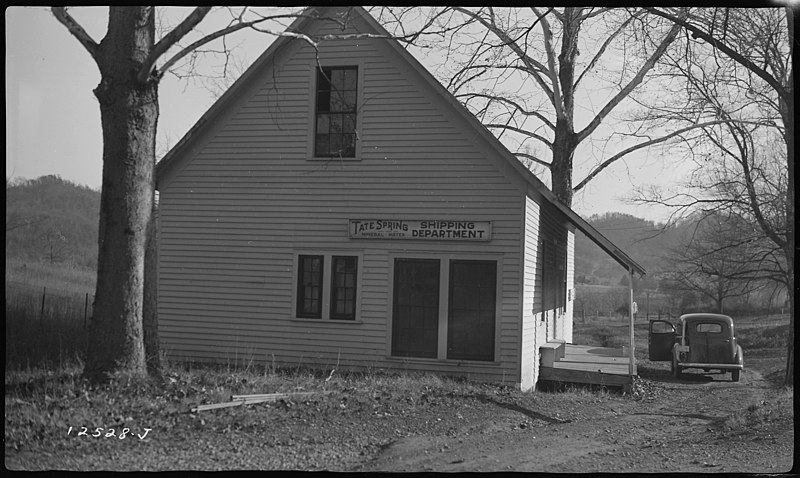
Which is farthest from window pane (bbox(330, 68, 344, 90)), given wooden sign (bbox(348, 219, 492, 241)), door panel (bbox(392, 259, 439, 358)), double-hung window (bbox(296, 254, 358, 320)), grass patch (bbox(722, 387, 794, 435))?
grass patch (bbox(722, 387, 794, 435))

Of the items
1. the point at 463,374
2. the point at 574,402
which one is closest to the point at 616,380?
the point at 574,402

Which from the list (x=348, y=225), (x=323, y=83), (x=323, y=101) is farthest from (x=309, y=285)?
(x=323, y=83)

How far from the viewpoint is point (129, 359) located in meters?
10.3

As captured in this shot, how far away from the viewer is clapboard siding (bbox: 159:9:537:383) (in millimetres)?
14383

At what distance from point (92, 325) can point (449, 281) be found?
666 centimetres

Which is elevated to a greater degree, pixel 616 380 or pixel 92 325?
pixel 92 325

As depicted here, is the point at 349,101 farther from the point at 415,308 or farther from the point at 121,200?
the point at 121,200

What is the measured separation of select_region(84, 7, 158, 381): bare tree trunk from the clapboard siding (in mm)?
3976

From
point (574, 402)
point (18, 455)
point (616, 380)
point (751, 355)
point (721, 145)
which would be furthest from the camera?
point (751, 355)

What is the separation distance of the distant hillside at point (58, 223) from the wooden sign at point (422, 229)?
647 cm

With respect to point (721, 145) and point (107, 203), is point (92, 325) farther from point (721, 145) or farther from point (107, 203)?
point (721, 145)

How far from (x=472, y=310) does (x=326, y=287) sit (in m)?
A: 2.89

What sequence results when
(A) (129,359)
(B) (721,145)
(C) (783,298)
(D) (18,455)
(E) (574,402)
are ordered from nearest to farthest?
(D) (18,455) < (A) (129,359) < (E) (574,402) < (B) (721,145) < (C) (783,298)

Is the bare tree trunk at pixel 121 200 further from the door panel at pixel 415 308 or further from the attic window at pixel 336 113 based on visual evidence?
the door panel at pixel 415 308
